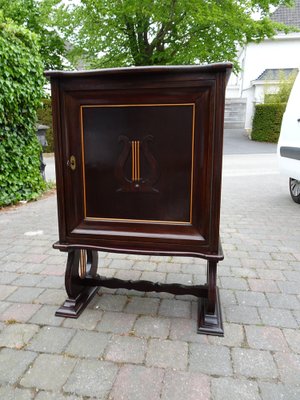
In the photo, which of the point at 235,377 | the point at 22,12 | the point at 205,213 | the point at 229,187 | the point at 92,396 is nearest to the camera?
the point at 92,396

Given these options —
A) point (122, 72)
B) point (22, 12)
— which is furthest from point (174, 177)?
point (22, 12)

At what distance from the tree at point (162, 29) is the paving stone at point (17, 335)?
11973 millimetres

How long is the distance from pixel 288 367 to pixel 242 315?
1.70ft

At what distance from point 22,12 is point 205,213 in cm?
1601

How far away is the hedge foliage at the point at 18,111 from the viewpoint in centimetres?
475

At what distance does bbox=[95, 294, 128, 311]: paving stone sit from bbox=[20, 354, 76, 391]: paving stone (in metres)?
0.57

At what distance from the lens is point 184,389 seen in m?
1.61

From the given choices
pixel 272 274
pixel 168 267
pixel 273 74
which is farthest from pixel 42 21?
pixel 272 274

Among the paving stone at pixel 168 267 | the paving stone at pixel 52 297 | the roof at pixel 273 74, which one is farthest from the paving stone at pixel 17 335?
the roof at pixel 273 74

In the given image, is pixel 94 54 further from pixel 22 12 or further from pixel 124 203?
pixel 124 203

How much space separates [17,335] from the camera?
6.68 feet

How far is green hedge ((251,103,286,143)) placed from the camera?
54.6 feet

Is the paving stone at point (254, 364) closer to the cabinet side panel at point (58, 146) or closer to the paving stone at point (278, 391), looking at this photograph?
the paving stone at point (278, 391)

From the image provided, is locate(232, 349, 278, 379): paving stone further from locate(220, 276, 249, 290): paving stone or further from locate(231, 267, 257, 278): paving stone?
locate(231, 267, 257, 278): paving stone
